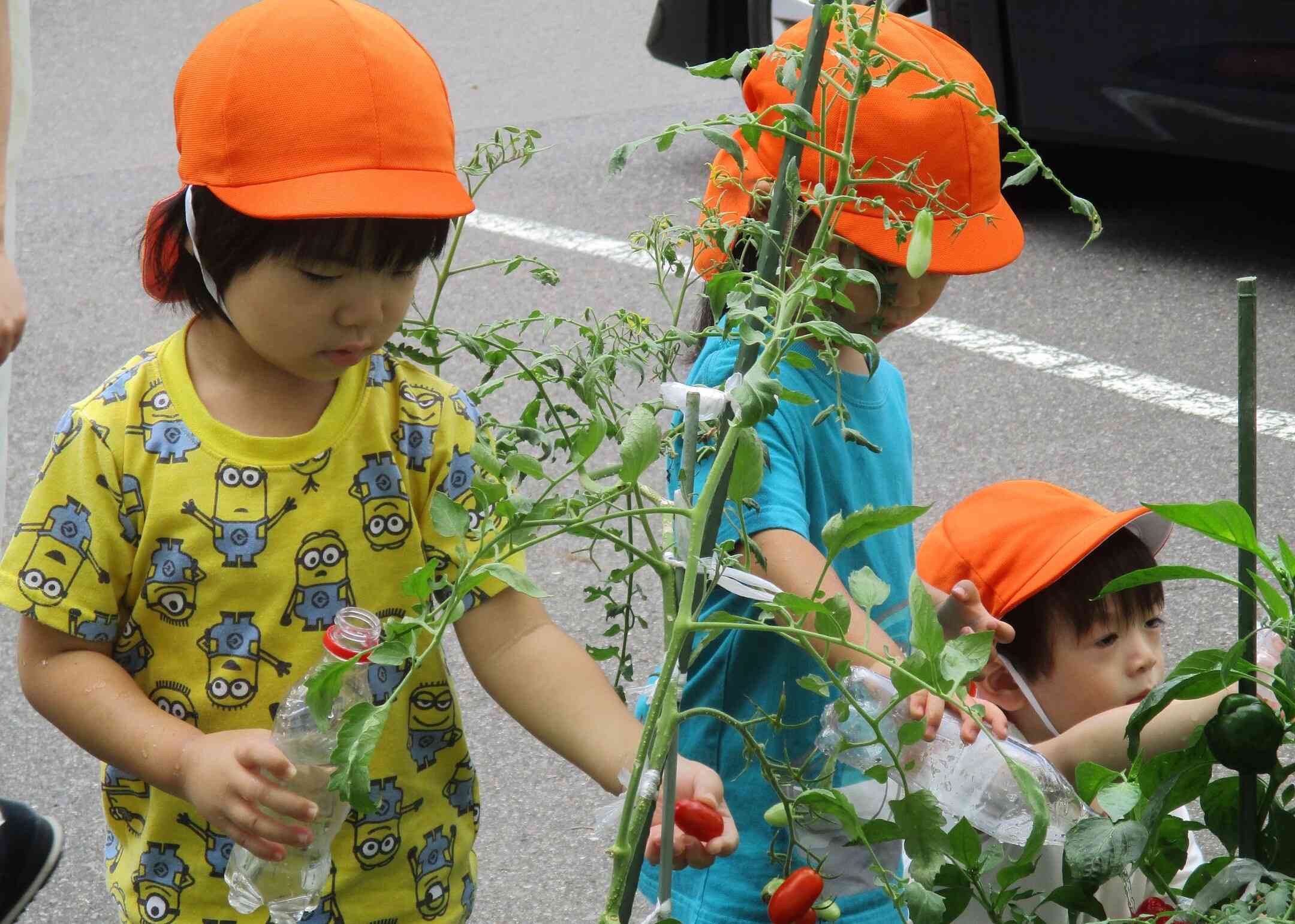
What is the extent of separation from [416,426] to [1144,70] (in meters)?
3.69

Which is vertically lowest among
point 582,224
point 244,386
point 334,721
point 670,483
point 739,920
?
point 582,224

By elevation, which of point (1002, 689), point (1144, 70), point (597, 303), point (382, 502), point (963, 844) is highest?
point (963, 844)

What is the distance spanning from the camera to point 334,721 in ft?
4.89

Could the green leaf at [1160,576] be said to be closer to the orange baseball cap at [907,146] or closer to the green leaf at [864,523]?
the green leaf at [864,523]

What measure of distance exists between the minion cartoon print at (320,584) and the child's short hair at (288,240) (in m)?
0.23

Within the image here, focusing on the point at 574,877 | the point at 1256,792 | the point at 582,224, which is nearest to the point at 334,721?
the point at 1256,792

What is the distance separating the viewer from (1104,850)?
0.95 metres

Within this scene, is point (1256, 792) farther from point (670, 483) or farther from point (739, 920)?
point (739, 920)

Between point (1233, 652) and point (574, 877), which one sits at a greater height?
point (1233, 652)

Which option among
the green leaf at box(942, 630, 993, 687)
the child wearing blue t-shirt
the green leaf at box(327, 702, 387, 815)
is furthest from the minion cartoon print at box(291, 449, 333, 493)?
the green leaf at box(942, 630, 993, 687)

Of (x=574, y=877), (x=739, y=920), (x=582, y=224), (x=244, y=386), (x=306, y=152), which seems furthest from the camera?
(x=582, y=224)

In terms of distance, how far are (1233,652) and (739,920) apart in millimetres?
951

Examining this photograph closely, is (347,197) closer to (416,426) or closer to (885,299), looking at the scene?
(416,426)

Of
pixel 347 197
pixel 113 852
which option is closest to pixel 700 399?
pixel 347 197
